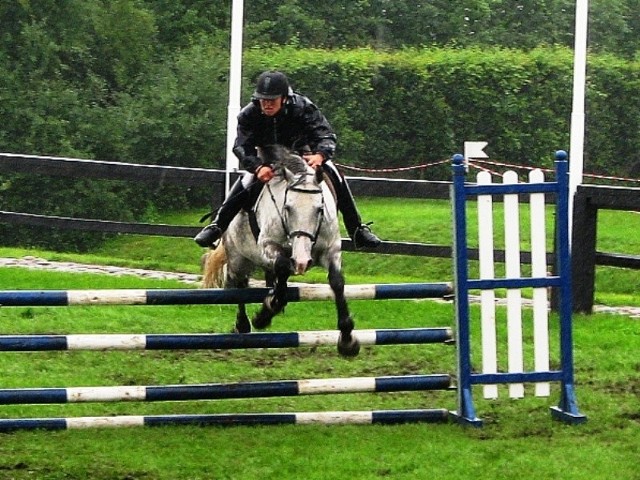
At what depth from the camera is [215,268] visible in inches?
311

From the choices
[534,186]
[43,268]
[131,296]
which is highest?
[534,186]

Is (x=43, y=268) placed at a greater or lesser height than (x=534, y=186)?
lesser

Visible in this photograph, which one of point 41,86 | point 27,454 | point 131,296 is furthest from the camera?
point 41,86

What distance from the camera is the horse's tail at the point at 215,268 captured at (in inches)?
309

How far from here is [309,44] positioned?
67.8 ft

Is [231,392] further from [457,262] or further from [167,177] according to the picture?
[167,177]

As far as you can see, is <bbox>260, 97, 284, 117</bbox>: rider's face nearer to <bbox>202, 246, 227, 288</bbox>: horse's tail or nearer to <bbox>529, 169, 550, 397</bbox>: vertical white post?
<bbox>202, 246, 227, 288</bbox>: horse's tail

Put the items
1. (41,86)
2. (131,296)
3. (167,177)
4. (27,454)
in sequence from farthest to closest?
(41,86) < (167,177) < (131,296) < (27,454)

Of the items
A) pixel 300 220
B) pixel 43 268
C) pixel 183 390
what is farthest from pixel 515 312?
pixel 43 268

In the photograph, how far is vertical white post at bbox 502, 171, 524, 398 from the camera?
6.76 m

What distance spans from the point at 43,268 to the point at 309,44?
8.58m

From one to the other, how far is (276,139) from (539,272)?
1677 millimetres

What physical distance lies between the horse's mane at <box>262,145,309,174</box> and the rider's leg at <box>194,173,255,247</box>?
0.22 meters

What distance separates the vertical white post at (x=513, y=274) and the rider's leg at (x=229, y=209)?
5.03 ft
